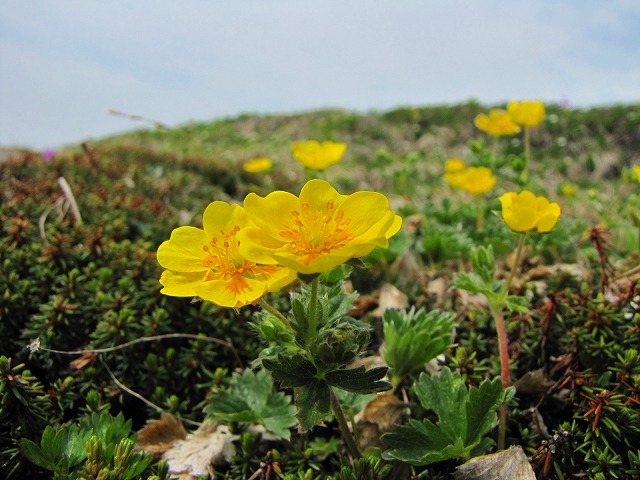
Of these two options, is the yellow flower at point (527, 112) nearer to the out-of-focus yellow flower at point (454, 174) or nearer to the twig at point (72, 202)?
the out-of-focus yellow flower at point (454, 174)

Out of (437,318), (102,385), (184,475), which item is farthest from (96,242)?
(437,318)

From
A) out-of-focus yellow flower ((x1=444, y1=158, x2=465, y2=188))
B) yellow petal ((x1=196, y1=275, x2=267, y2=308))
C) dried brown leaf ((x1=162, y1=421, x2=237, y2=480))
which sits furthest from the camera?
out-of-focus yellow flower ((x1=444, y1=158, x2=465, y2=188))

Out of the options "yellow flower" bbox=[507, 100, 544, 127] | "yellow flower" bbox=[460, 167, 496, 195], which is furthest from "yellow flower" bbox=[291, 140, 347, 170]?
"yellow flower" bbox=[507, 100, 544, 127]

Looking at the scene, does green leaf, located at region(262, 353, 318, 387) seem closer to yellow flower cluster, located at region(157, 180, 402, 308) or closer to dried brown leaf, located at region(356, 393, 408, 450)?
yellow flower cluster, located at region(157, 180, 402, 308)

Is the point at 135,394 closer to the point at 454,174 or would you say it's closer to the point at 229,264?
the point at 229,264

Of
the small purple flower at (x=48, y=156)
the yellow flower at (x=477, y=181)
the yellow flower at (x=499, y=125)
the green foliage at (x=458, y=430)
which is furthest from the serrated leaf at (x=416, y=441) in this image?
the small purple flower at (x=48, y=156)
